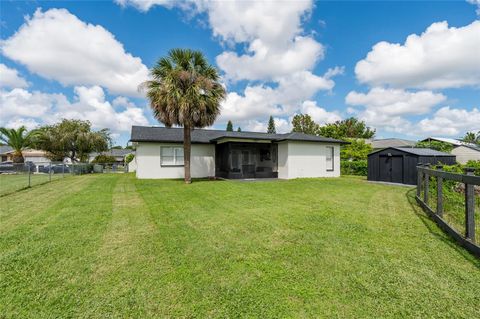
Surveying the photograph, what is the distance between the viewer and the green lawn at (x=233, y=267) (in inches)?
91.4

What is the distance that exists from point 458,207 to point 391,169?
866 centimetres

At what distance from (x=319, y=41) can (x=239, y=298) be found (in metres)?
16.2

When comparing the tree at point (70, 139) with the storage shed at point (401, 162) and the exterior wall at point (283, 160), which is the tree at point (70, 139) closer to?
the exterior wall at point (283, 160)

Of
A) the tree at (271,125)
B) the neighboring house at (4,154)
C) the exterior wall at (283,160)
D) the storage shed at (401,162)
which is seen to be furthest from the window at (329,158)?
the neighboring house at (4,154)

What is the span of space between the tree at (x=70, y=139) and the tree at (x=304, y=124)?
33.9 m

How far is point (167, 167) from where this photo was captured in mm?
16688

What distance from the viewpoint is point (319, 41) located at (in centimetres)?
1488

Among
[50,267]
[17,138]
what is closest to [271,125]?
[17,138]

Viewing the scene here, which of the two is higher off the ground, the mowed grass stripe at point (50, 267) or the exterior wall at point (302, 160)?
the exterior wall at point (302, 160)

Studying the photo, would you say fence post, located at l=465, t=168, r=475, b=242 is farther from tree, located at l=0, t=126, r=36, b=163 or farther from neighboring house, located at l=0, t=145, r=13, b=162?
neighboring house, located at l=0, t=145, r=13, b=162

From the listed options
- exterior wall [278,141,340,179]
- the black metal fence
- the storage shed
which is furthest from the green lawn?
exterior wall [278,141,340,179]

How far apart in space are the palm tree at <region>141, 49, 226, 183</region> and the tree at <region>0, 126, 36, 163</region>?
26.5 meters

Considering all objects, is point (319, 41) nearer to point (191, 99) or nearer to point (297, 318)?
point (191, 99)

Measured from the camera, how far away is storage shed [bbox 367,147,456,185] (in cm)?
1208
